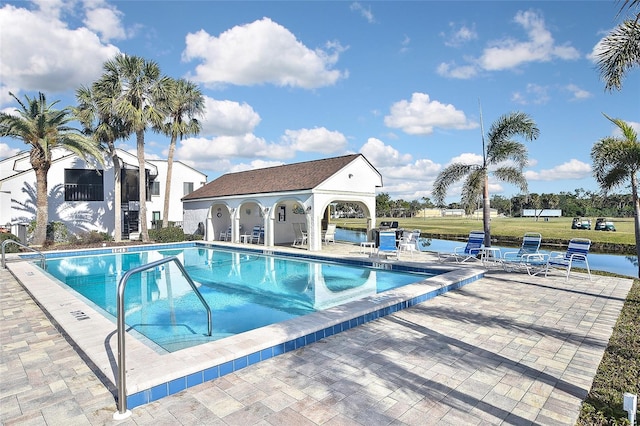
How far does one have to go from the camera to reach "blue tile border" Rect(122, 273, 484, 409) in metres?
3.99

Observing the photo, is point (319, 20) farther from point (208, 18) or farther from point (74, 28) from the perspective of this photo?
point (74, 28)

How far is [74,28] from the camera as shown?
50.2 feet

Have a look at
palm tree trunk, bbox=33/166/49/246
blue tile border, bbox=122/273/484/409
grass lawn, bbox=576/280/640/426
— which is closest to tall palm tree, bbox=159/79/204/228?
palm tree trunk, bbox=33/166/49/246

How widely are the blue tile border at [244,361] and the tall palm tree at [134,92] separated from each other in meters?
21.1

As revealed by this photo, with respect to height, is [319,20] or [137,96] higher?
[319,20]

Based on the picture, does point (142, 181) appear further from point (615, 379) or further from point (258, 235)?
point (615, 379)

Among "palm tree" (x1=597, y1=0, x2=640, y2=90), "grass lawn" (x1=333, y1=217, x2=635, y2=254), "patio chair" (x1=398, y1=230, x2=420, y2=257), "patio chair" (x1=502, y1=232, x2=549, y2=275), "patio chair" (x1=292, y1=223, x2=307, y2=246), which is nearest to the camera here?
"palm tree" (x1=597, y1=0, x2=640, y2=90)

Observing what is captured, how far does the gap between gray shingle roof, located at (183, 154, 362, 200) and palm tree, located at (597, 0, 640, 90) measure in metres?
12.6

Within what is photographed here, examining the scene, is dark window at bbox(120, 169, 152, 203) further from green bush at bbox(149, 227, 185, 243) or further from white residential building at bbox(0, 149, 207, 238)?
green bush at bbox(149, 227, 185, 243)

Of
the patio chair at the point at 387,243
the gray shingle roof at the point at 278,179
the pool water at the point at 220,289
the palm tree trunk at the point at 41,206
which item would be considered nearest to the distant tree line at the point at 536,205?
the gray shingle roof at the point at 278,179

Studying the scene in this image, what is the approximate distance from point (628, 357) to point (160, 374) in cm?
628

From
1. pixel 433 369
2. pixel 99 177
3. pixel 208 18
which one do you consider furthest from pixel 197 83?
pixel 433 369

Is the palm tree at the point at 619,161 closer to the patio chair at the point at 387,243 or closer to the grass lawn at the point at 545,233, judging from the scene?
the patio chair at the point at 387,243

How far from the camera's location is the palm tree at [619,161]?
412 inches
